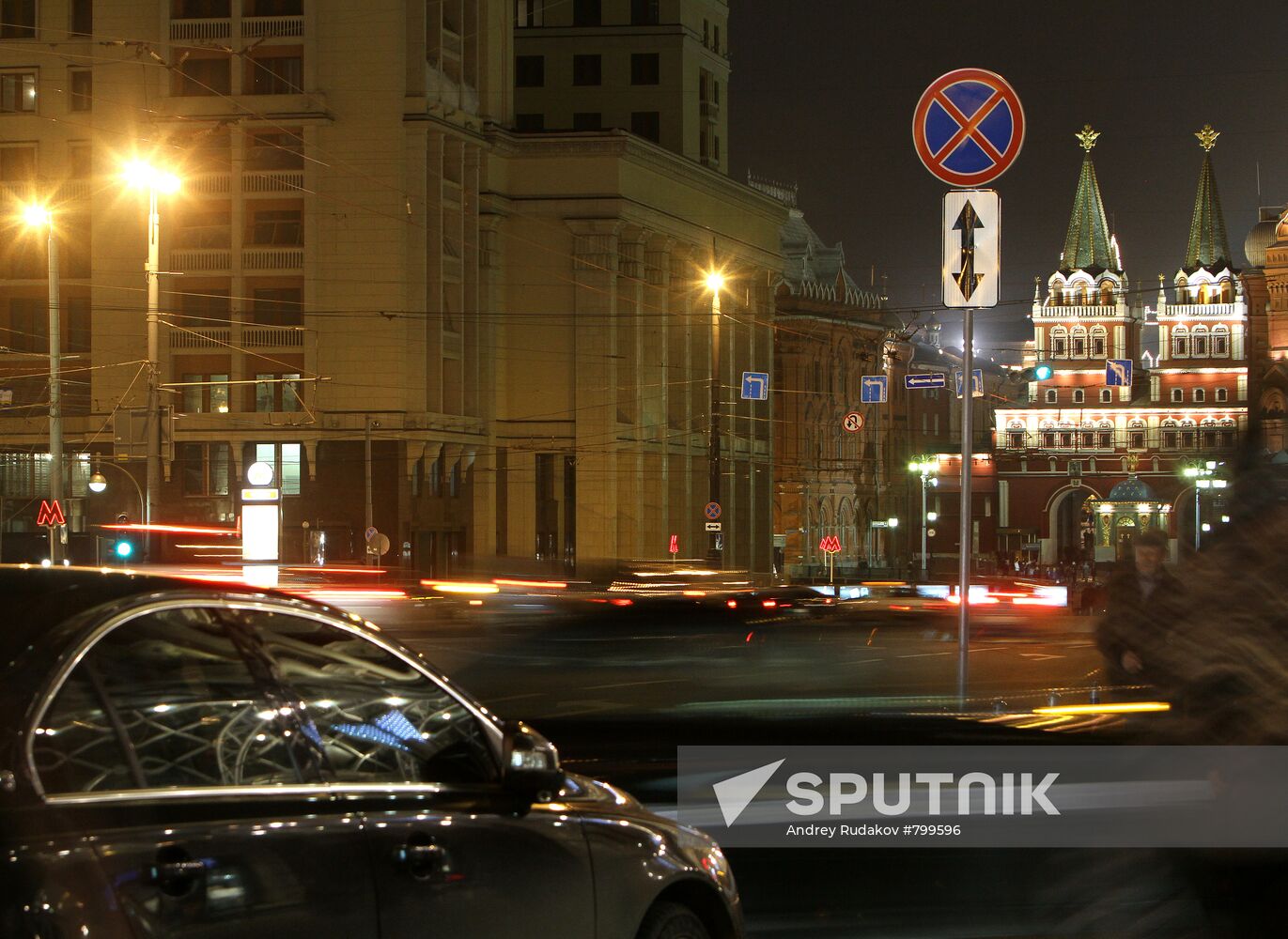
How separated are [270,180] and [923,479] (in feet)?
125

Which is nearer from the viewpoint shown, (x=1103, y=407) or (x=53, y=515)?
(x=53, y=515)

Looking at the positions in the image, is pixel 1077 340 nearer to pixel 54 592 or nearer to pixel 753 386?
pixel 753 386

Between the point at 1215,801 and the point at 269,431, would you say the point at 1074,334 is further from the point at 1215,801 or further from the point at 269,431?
the point at 1215,801

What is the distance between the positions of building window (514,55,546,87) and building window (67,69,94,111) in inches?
929

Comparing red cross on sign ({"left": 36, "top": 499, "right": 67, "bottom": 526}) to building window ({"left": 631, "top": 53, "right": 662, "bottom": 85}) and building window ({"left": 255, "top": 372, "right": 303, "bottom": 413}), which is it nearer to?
building window ({"left": 255, "top": 372, "right": 303, "bottom": 413})

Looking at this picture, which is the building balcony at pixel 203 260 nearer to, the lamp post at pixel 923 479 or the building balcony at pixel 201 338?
the building balcony at pixel 201 338

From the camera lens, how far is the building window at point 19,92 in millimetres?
54562

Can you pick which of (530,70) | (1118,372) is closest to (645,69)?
(530,70)

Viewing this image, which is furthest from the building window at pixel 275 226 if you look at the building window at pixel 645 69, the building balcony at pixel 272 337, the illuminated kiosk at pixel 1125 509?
the illuminated kiosk at pixel 1125 509

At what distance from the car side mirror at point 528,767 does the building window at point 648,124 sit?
70.3 metres

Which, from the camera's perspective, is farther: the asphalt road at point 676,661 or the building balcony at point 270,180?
the building balcony at point 270,180

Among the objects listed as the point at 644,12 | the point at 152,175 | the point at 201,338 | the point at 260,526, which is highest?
the point at 644,12

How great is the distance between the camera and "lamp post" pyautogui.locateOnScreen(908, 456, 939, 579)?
8200cm

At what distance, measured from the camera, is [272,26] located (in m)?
55.1
